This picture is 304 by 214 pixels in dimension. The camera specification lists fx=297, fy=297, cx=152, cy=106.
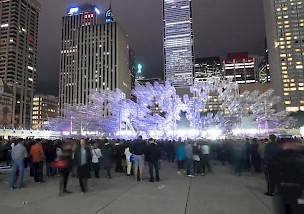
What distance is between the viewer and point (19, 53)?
177m

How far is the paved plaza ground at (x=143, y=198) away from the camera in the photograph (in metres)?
7.38

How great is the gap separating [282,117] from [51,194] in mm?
48420

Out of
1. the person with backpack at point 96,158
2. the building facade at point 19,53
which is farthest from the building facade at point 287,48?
the person with backpack at point 96,158

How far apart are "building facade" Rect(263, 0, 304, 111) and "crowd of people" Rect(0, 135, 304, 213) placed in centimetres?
13218

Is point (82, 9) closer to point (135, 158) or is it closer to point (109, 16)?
point (109, 16)

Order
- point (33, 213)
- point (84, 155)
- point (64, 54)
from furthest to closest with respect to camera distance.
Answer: point (64, 54) → point (84, 155) → point (33, 213)

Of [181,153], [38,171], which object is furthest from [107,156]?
[181,153]

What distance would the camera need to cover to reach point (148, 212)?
717 centimetres

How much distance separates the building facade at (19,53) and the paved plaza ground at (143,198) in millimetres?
159658

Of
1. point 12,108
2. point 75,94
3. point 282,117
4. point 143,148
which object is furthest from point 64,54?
point 143,148

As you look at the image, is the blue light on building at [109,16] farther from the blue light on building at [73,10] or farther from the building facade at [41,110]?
the building facade at [41,110]

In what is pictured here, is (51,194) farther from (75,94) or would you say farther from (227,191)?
(75,94)

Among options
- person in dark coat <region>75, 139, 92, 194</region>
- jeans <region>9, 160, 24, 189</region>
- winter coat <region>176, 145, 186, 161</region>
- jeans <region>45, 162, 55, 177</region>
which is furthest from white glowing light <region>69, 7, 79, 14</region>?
person in dark coat <region>75, 139, 92, 194</region>

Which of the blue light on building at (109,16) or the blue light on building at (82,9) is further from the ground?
the blue light on building at (82,9)
